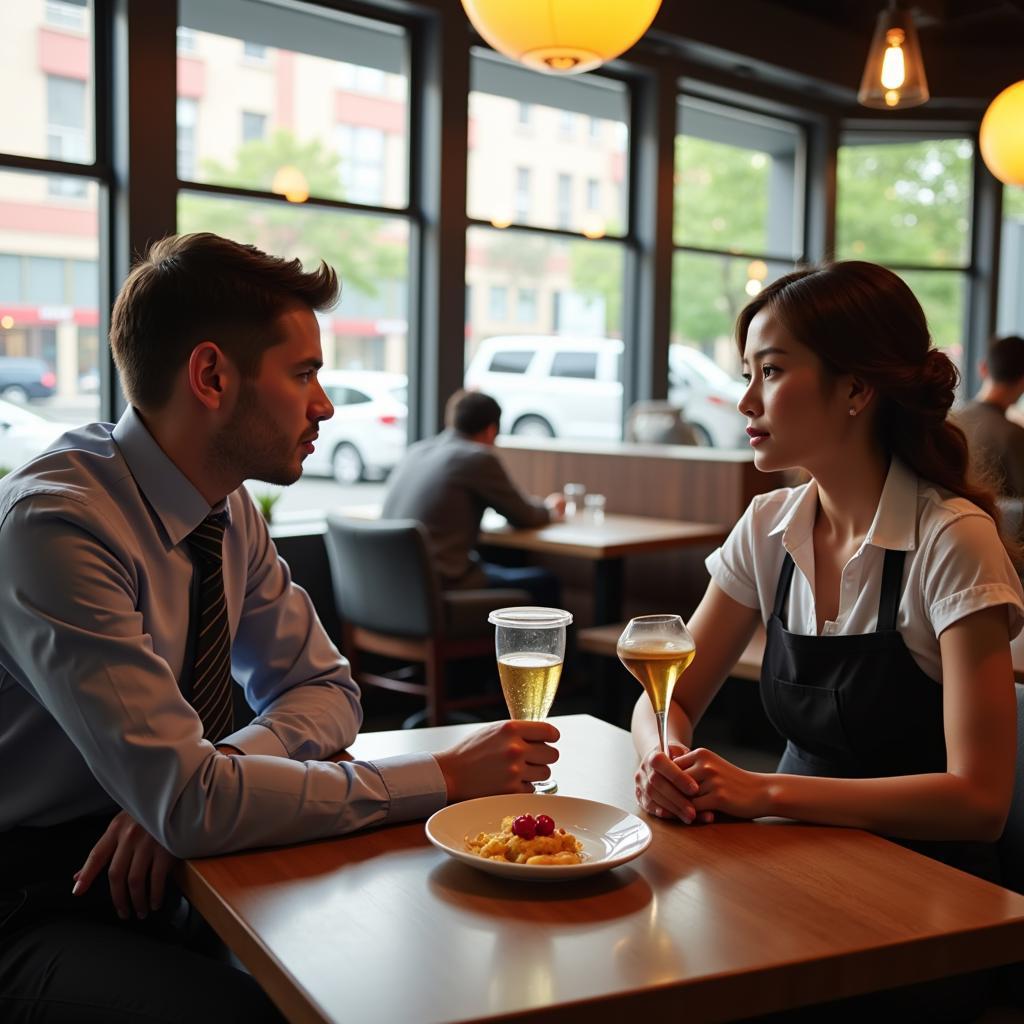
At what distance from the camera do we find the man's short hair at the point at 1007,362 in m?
5.58

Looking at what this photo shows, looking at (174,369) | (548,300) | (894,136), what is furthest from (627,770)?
(894,136)

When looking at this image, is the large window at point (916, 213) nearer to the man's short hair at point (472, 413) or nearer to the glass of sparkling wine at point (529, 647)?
the man's short hair at point (472, 413)

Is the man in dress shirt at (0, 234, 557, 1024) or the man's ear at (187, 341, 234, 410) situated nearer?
the man in dress shirt at (0, 234, 557, 1024)

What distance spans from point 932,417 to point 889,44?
235 cm

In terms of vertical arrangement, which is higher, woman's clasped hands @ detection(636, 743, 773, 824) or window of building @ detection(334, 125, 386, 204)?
window of building @ detection(334, 125, 386, 204)

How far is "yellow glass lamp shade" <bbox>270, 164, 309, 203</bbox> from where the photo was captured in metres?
5.45

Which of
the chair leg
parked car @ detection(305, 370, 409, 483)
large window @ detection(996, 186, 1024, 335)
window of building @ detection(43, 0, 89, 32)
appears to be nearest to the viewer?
the chair leg

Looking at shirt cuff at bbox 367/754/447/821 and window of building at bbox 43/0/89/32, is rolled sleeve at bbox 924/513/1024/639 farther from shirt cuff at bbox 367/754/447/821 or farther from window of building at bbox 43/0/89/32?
window of building at bbox 43/0/89/32

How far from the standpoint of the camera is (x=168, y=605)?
159 cm

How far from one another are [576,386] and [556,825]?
5510 mm

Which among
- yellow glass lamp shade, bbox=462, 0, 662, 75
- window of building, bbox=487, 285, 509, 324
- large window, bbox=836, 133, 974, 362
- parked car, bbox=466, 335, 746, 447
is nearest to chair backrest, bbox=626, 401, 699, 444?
parked car, bbox=466, 335, 746, 447

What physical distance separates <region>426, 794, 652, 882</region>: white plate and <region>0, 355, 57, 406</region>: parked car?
3.92 metres

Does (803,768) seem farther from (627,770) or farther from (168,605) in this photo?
(168,605)

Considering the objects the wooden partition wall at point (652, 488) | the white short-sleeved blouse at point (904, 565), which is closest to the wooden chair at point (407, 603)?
the wooden partition wall at point (652, 488)
